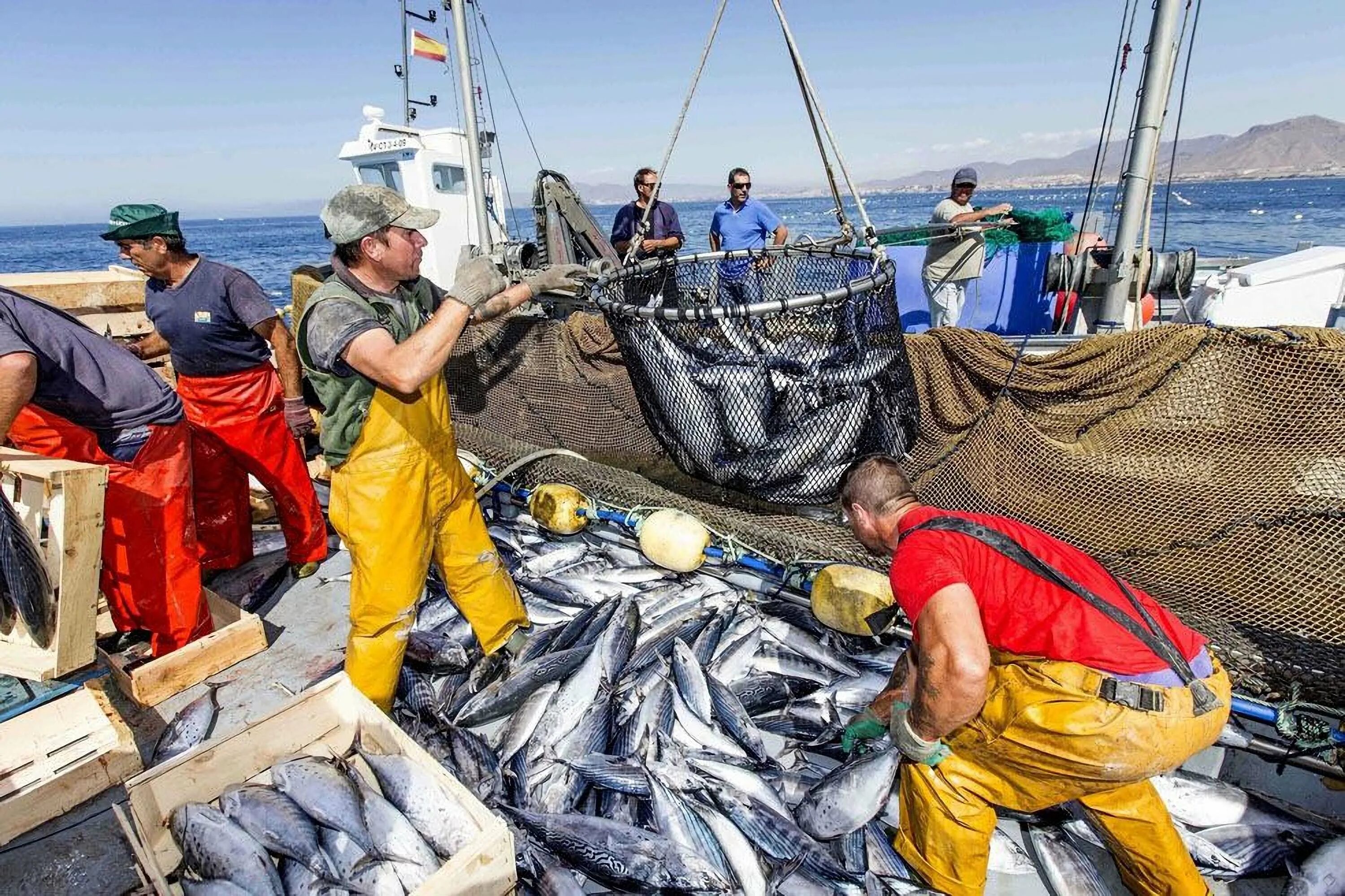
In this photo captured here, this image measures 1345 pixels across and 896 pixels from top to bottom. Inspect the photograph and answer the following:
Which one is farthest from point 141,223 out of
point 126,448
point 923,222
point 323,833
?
point 923,222

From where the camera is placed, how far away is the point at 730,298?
5754 millimetres

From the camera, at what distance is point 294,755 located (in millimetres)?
2619

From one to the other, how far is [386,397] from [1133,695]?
2.81m

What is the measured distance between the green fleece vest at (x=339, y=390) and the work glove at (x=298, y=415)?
1.39m

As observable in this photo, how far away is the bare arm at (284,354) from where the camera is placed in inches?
155

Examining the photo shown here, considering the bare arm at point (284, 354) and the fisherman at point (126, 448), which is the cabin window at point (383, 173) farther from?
the fisherman at point (126, 448)

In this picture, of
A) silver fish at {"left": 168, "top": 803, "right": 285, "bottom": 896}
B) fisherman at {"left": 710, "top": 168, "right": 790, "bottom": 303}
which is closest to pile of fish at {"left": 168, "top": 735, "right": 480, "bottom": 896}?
silver fish at {"left": 168, "top": 803, "right": 285, "bottom": 896}

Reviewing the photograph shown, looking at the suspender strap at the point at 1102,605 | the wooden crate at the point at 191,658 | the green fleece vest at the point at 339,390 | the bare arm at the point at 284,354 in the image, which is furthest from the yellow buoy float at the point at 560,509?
the suspender strap at the point at 1102,605

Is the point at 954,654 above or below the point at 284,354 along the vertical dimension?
below

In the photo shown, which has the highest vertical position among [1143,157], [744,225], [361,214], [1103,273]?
[1143,157]

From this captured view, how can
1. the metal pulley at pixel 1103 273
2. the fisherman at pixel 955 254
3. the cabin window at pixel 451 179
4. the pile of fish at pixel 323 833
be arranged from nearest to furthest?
1. the pile of fish at pixel 323 833
2. the metal pulley at pixel 1103 273
3. the fisherman at pixel 955 254
4. the cabin window at pixel 451 179

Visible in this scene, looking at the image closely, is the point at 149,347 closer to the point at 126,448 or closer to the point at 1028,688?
the point at 126,448

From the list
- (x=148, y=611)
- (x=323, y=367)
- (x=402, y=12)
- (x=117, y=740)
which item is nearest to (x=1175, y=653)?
(x=323, y=367)

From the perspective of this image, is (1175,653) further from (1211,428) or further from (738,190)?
(738,190)
